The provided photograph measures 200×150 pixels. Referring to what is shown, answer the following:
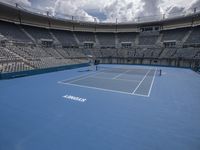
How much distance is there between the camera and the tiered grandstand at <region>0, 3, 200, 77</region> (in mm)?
30406

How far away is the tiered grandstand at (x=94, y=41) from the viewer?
30.4m

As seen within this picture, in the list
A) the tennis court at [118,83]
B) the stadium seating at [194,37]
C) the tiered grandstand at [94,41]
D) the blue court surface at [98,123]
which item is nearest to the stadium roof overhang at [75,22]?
the tiered grandstand at [94,41]

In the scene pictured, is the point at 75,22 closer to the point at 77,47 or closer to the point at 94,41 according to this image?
the point at 77,47

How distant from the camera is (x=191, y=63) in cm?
3419

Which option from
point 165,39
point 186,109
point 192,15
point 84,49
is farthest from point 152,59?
point 186,109

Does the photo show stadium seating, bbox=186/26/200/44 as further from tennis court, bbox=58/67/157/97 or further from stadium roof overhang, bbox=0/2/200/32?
tennis court, bbox=58/67/157/97

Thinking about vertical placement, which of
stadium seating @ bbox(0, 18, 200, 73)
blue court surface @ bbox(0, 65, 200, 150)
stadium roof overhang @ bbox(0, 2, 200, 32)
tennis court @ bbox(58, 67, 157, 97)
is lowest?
blue court surface @ bbox(0, 65, 200, 150)

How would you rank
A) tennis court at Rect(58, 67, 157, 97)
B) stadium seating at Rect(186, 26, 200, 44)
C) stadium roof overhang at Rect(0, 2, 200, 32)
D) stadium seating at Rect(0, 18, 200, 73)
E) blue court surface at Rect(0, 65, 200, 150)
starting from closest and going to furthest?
blue court surface at Rect(0, 65, 200, 150)
tennis court at Rect(58, 67, 157, 97)
stadium seating at Rect(0, 18, 200, 73)
stadium roof overhang at Rect(0, 2, 200, 32)
stadium seating at Rect(186, 26, 200, 44)

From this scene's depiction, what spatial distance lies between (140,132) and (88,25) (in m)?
47.3

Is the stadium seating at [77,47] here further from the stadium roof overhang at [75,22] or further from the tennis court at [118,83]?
the tennis court at [118,83]

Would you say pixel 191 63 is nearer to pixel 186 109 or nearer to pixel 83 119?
pixel 186 109

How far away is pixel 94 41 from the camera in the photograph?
51031 mm

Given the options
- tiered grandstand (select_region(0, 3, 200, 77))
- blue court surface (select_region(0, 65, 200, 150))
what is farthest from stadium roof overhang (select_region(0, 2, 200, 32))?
blue court surface (select_region(0, 65, 200, 150))

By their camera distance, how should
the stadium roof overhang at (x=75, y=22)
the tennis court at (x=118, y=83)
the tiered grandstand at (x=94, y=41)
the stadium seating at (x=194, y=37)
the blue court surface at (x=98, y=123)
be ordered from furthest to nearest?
the stadium seating at (x=194, y=37) < the stadium roof overhang at (x=75, y=22) < the tiered grandstand at (x=94, y=41) < the tennis court at (x=118, y=83) < the blue court surface at (x=98, y=123)
